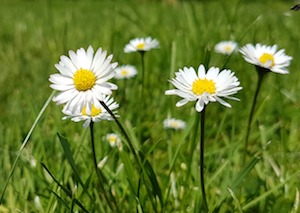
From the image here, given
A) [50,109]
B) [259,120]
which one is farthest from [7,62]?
[259,120]

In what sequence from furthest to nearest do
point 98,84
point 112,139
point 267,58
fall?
1. point 112,139
2. point 267,58
3. point 98,84

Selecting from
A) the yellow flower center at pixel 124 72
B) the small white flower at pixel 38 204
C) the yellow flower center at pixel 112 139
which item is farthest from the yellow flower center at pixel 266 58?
the yellow flower center at pixel 124 72

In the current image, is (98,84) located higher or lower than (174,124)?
higher

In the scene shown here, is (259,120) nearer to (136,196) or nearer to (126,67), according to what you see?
(126,67)

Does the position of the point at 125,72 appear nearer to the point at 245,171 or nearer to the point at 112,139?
the point at 112,139

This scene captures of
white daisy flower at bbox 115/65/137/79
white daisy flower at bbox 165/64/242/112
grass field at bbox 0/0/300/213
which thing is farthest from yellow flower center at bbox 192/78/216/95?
white daisy flower at bbox 115/65/137/79

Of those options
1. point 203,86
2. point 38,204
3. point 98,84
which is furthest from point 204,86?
point 38,204
